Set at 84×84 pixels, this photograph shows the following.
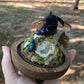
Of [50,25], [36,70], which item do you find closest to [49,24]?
[50,25]

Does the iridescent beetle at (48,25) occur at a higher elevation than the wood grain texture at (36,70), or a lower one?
higher

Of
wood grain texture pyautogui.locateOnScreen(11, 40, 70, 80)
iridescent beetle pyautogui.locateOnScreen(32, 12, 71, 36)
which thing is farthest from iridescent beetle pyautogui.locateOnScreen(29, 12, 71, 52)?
wood grain texture pyautogui.locateOnScreen(11, 40, 70, 80)

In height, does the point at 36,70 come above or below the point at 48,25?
below

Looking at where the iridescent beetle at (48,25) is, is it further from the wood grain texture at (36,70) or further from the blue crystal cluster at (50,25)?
the wood grain texture at (36,70)

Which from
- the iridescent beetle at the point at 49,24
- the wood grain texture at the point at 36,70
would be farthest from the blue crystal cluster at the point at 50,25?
the wood grain texture at the point at 36,70

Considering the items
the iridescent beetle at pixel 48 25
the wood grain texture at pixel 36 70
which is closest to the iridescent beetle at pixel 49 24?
the iridescent beetle at pixel 48 25

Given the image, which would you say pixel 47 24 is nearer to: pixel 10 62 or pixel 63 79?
pixel 10 62

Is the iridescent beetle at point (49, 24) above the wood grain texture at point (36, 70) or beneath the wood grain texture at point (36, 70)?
above

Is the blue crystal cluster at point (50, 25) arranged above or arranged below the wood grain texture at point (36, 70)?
above

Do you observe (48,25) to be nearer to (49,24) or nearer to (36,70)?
(49,24)

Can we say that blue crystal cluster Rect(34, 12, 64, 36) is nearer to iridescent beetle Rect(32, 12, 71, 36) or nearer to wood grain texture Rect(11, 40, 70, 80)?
iridescent beetle Rect(32, 12, 71, 36)

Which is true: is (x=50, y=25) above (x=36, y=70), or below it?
above

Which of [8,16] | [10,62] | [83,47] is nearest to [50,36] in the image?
[10,62]

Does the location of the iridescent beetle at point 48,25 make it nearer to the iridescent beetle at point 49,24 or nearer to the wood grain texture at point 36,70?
the iridescent beetle at point 49,24
